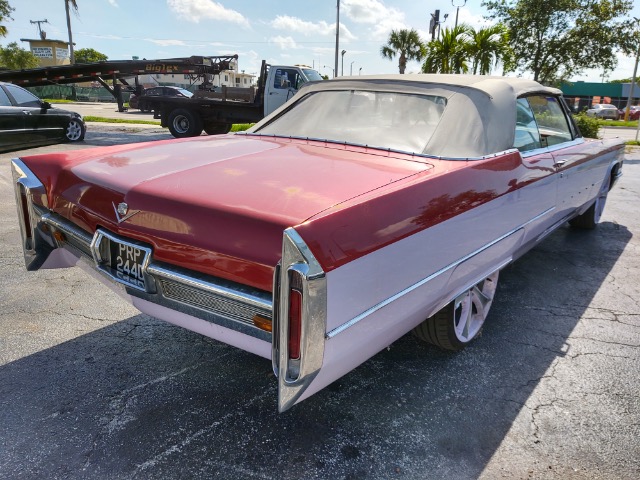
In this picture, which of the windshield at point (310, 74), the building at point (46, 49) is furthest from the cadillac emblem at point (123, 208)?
the building at point (46, 49)

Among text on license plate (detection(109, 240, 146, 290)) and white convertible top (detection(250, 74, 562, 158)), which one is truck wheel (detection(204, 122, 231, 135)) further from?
text on license plate (detection(109, 240, 146, 290))

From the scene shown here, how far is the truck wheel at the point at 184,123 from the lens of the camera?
521 inches

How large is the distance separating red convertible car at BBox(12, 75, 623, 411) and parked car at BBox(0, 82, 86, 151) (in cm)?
735

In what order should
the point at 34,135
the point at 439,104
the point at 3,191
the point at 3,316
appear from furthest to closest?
1. the point at 34,135
2. the point at 3,191
3. the point at 3,316
4. the point at 439,104

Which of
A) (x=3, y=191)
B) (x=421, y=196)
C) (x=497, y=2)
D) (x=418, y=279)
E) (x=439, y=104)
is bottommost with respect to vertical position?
(x=3, y=191)

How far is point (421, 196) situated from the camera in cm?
197

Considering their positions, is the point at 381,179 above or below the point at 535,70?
below

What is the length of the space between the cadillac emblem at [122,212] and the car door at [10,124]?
8.20m

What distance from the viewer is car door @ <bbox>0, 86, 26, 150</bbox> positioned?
8.60 m

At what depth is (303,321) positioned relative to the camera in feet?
5.13

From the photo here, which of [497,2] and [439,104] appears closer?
[439,104]

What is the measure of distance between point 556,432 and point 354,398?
0.91 metres

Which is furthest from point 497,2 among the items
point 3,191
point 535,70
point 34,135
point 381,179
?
point 381,179

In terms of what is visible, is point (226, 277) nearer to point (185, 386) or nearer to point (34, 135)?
point (185, 386)
